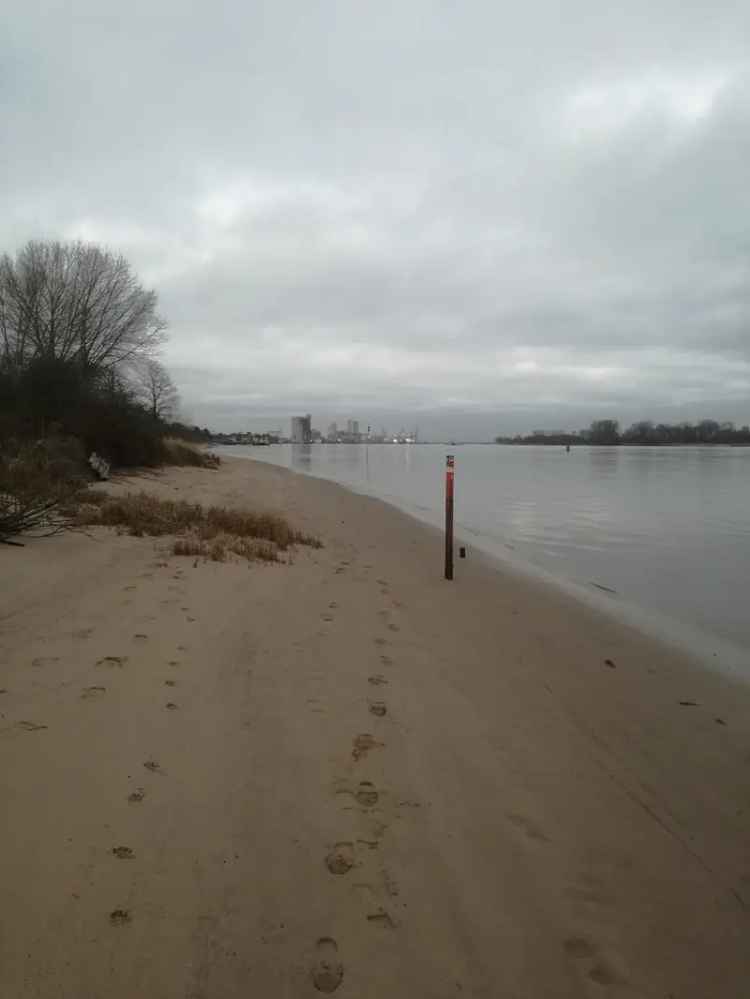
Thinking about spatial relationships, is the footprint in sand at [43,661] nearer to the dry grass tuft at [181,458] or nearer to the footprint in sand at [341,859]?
the footprint in sand at [341,859]

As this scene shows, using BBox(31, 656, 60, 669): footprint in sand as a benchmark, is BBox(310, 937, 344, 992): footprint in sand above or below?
below

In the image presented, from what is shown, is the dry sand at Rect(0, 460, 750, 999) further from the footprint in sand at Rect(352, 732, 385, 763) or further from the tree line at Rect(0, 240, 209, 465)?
the tree line at Rect(0, 240, 209, 465)

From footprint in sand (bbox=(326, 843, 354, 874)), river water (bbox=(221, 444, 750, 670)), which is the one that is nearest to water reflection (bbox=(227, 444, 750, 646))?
river water (bbox=(221, 444, 750, 670))

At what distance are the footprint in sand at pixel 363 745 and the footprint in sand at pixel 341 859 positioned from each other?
0.68 metres

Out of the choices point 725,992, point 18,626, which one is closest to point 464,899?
point 725,992

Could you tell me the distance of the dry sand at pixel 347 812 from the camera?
6.39ft

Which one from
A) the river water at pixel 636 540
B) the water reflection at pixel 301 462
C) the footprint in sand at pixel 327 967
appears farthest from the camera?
the water reflection at pixel 301 462

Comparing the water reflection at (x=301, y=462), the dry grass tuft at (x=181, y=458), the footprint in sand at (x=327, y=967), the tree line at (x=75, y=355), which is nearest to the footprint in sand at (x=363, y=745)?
the footprint in sand at (x=327, y=967)

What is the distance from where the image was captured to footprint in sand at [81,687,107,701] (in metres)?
3.42

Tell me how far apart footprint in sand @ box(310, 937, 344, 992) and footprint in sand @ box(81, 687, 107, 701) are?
2.11 m

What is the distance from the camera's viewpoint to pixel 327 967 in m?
1.91

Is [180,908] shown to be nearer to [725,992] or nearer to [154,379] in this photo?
[725,992]

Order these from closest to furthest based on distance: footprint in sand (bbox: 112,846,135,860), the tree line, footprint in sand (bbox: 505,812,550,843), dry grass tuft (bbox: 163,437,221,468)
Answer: footprint in sand (bbox: 112,846,135,860) < footprint in sand (bbox: 505,812,550,843) < the tree line < dry grass tuft (bbox: 163,437,221,468)

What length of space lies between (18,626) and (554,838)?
4090 mm
